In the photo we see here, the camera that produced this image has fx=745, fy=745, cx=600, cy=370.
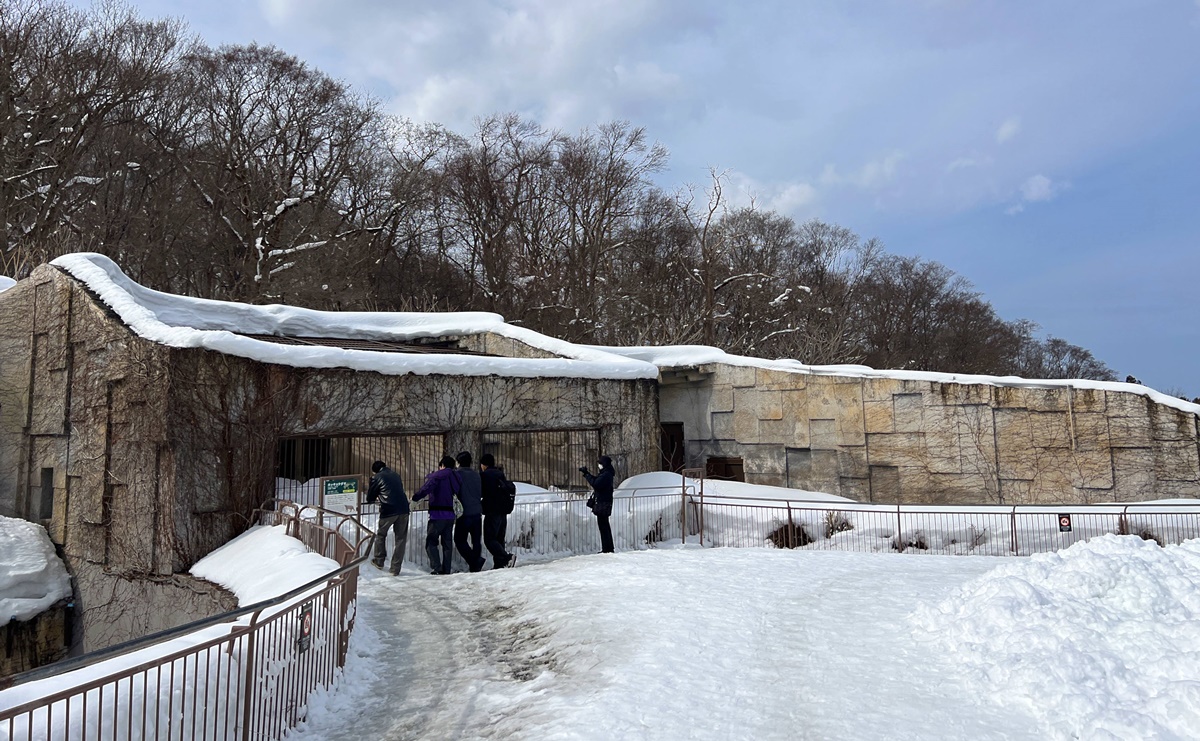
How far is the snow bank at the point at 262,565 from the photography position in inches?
286

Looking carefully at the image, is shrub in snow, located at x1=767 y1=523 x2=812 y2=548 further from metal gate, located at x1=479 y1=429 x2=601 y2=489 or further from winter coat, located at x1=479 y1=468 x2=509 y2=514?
winter coat, located at x1=479 y1=468 x2=509 y2=514

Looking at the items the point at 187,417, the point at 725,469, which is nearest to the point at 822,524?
the point at 725,469

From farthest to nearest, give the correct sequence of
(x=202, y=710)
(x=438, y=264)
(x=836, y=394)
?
(x=438, y=264)
(x=836, y=394)
(x=202, y=710)

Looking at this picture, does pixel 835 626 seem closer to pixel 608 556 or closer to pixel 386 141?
pixel 608 556

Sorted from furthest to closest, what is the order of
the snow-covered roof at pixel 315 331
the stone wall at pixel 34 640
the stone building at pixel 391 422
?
the stone wall at pixel 34 640 → the snow-covered roof at pixel 315 331 → the stone building at pixel 391 422

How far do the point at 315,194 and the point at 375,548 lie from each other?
22500 millimetres

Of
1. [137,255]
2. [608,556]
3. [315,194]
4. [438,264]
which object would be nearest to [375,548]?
[608,556]

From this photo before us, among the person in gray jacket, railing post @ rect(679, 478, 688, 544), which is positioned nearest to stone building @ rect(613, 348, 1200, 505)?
railing post @ rect(679, 478, 688, 544)

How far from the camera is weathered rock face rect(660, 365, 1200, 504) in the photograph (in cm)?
1419

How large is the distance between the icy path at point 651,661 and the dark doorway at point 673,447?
30.9ft

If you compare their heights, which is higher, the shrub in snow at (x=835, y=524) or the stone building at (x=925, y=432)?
the stone building at (x=925, y=432)

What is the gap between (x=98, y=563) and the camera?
497 inches

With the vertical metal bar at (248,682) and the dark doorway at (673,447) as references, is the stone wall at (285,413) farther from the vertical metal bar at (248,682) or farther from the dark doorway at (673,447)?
the vertical metal bar at (248,682)

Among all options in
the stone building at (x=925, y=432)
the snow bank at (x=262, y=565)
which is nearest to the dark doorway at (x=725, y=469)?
the stone building at (x=925, y=432)
